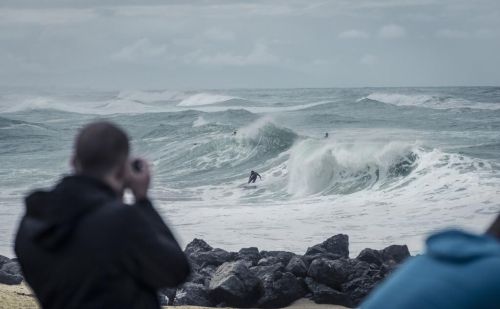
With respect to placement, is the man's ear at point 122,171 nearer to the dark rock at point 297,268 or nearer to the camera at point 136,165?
the camera at point 136,165

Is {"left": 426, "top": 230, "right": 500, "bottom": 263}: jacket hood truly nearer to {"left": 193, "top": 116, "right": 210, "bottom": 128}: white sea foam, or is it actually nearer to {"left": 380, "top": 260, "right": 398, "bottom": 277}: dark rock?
{"left": 380, "top": 260, "right": 398, "bottom": 277}: dark rock

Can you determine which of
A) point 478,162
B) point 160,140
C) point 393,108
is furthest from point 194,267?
point 393,108

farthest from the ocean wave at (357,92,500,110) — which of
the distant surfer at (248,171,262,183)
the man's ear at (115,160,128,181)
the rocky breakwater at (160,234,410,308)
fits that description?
the man's ear at (115,160,128,181)

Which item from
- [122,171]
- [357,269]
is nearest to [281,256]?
[357,269]

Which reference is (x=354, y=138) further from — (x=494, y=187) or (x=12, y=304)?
(x=12, y=304)

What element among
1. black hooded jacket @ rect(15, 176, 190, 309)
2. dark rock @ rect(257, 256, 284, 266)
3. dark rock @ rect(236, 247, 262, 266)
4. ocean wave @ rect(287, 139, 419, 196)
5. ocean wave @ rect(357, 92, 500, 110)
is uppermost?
black hooded jacket @ rect(15, 176, 190, 309)

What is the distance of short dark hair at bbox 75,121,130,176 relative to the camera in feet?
10.6

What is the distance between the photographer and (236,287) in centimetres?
1074

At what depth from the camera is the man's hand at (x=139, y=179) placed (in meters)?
3.44

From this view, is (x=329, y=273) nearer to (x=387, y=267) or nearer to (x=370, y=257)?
→ (x=387, y=267)

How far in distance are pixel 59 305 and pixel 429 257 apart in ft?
3.98

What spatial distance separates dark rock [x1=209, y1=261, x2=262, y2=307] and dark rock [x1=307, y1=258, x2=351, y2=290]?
0.73 m

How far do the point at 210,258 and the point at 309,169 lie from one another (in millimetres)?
16264

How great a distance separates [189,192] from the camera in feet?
87.5
